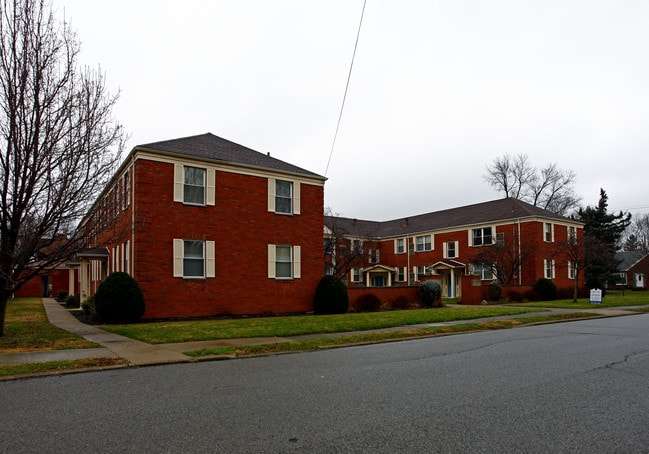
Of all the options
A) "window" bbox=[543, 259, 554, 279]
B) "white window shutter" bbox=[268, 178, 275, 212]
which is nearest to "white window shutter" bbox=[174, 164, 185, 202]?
Result: "white window shutter" bbox=[268, 178, 275, 212]

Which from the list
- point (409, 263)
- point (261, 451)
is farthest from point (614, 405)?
point (409, 263)

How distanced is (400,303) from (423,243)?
22.9 m

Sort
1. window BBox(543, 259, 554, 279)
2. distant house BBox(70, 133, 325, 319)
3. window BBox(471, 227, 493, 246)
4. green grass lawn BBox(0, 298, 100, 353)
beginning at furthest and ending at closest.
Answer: window BBox(471, 227, 493, 246) < window BBox(543, 259, 554, 279) < distant house BBox(70, 133, 325, 319) < green grass lawn BBox(0, 298, 100, 353)

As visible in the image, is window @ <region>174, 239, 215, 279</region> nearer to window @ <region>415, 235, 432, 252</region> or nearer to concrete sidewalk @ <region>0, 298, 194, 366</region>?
concrete sidewalk @ <region>0, 298, 194, 366</region>

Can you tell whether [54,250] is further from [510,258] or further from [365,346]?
[510,258]

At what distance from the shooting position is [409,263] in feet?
161

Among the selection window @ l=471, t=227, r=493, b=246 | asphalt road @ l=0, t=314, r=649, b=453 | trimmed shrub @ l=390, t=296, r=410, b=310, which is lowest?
trimmed shrub @ l=390, t=296, r=410, b=310

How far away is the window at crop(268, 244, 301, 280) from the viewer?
883 inches

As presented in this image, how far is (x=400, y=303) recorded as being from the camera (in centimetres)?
2564

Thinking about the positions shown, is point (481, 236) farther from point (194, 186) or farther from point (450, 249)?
point (194, 186)

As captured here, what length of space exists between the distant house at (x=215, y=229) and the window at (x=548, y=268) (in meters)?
22.5

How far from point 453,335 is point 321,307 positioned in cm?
925

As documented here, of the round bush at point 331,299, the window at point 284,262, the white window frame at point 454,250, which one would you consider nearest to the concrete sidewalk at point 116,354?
the window at point 284,262

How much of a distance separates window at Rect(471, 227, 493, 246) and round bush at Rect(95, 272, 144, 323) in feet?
101
